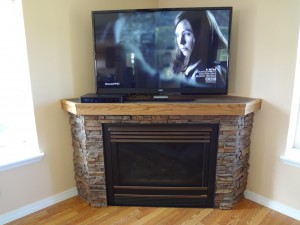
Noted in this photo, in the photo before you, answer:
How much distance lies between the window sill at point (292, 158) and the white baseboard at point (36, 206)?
2.06 m

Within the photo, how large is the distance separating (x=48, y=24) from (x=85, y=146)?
44.6 inches

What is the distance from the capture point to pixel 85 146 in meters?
2.10

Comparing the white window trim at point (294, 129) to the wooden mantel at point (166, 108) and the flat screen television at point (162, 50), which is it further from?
the flat screen television at point (162, 50)

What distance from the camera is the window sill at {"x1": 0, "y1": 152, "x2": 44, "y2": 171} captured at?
1961mm

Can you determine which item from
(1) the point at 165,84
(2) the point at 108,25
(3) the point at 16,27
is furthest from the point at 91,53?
(1) the point at 165,84

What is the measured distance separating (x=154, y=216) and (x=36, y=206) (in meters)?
1.12

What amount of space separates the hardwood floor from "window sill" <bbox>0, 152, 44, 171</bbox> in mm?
507

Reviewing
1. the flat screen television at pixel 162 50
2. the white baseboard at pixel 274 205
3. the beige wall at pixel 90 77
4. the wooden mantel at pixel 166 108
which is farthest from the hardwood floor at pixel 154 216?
the flat screen television at pixel 162 50

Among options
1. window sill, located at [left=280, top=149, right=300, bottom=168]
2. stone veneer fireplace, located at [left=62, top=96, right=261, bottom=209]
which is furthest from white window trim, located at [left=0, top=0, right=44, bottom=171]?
window sill, located at [left=280, top=149, right=300, bottom=168]

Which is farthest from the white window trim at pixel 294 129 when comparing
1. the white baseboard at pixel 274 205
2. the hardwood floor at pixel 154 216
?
the hardwood floor at pixel 154 216

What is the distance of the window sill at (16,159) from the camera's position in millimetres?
1961

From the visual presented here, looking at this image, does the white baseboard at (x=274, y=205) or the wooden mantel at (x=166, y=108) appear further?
the white baseboard at (x=274, y=205)

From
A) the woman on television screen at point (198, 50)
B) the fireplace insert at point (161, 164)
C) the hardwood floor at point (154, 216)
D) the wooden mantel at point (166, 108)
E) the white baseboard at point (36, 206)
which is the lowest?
the hardwood floor at point (154, 216)

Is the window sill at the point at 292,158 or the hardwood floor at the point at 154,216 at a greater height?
the window sill at the point at 292,158
